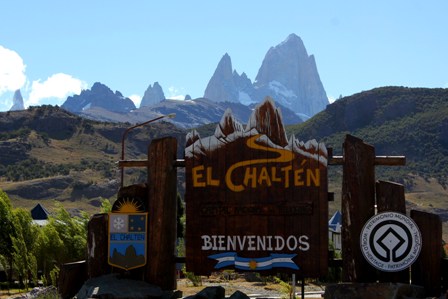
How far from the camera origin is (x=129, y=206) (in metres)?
11.5

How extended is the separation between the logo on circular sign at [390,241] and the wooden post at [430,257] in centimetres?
29

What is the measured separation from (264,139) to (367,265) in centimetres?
255

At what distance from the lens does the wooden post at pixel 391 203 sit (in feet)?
34.6

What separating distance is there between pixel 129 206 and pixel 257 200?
2181 millimetres

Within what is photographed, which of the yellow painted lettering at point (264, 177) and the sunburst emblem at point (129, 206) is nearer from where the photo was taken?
the yellow painted lettering at point (264, 177)

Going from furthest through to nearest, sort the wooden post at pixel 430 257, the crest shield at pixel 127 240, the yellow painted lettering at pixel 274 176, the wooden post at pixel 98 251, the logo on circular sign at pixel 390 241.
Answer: the wooden post at pixel 98 251 < the crest shield at pixel 127 240 < the yellow painted lettering at pixel 274 176 < the wooden post at pixel 430 257 < the logo on circular sign at pixel 390 241

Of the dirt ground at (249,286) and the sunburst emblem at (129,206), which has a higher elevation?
the sunburst emblem at (129,206)

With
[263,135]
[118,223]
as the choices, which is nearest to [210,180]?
[263,135]

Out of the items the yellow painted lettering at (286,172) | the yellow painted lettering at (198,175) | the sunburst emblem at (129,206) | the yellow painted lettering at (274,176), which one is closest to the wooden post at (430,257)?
the yellow painted lettering at (286,172)

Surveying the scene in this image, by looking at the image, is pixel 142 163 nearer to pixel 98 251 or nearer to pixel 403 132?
pixel 98 251

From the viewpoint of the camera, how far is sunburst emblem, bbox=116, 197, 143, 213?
11438 millimetres

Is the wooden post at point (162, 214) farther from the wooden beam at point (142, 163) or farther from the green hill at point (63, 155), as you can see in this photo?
the green hill at point (63, 155)

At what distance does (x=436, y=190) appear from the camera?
342ft

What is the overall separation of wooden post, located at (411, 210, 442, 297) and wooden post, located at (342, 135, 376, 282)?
2.39ft
